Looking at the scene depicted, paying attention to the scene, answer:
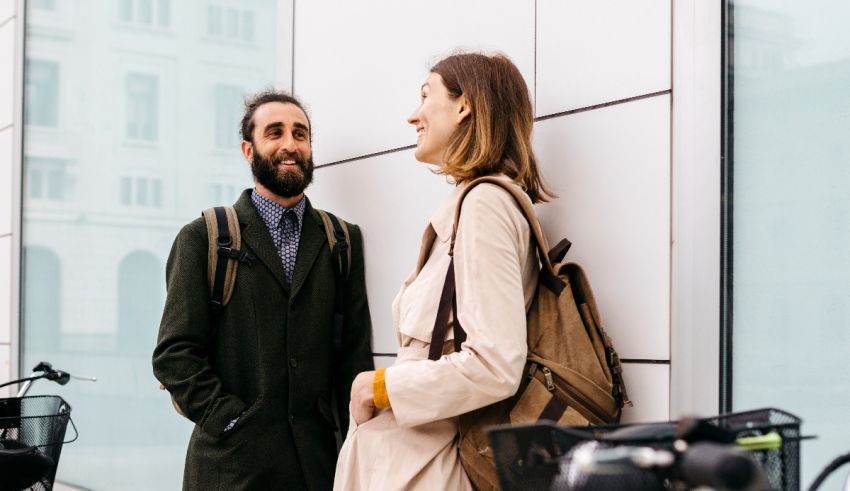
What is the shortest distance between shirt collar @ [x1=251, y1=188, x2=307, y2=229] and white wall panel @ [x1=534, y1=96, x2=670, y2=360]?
3.72ft

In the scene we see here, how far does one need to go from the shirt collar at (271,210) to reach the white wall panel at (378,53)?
1.23 ft

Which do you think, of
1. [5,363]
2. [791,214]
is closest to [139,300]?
[5,363]

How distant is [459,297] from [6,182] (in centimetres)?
554

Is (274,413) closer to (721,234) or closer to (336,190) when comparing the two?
(336,190)

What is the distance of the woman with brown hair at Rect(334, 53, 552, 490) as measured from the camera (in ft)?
8.14

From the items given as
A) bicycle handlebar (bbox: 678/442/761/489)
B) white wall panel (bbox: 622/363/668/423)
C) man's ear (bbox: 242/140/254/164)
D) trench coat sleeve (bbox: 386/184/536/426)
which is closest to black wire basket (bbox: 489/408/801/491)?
bicycle handlebar (bbox: 678/442/761/489)

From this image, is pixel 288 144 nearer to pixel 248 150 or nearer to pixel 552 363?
pixel 248 150

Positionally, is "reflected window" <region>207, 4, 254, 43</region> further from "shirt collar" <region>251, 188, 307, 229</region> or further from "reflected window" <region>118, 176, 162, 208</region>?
"shirt collar" <region>251, 188, 307, 229</region>

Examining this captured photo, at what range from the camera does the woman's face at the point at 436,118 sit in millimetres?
2896

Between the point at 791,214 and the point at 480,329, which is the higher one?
the point at 791,214

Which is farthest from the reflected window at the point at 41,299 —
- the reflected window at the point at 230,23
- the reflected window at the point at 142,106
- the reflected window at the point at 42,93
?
the reflected window at the point at 230,23

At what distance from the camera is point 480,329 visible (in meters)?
2.46

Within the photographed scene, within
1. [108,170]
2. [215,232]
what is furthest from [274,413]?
[108,170]

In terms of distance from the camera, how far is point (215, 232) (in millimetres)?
3666
